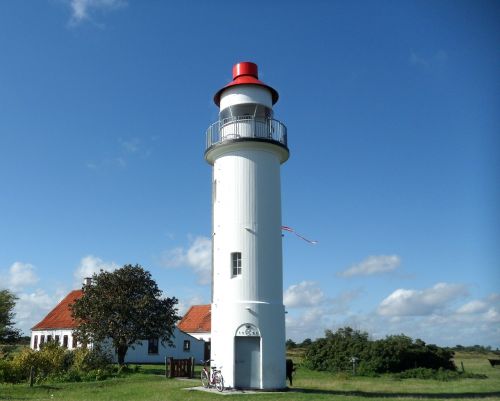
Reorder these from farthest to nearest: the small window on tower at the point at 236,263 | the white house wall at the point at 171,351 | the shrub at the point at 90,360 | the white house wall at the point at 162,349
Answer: the white house wall at the point at 162,349 → the white house wall at the point at 171,351 → the shrub at the point at 90,360 → the small window on tower at the point at 236,263

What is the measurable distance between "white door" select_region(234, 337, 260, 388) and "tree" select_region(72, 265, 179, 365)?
1430 cm

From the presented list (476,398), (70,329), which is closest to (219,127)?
(476,398)

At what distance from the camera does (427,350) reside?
105 feet

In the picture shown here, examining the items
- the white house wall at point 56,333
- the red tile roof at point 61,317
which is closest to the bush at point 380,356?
the white house wall at point 56,333

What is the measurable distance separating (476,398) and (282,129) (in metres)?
11.9

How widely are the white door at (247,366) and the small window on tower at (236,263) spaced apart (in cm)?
253

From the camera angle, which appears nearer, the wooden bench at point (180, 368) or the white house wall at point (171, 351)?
the wooden bench at point (180, 368)

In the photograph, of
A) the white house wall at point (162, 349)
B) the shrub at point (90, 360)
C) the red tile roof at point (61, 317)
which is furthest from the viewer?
the red tile roof at point (61, 317)

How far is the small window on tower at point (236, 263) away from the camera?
19.8 meters

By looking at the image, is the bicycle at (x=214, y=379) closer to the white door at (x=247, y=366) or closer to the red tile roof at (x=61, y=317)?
the white door at (x=247, y=366)

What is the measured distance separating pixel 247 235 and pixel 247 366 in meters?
4.76

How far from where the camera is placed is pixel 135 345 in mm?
42375

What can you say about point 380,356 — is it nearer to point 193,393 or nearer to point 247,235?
point 247,235

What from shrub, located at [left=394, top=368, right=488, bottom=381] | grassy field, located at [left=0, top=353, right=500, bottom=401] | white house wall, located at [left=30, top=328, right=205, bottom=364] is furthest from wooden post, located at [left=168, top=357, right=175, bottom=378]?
white house wall, located at [left=30, top=328, right=205, bottom=364]
